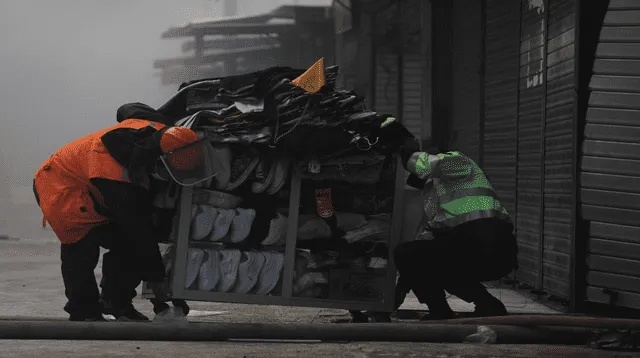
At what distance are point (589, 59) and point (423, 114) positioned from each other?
5.90 metres

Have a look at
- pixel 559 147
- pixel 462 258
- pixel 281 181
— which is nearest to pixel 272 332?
pixel 281 181

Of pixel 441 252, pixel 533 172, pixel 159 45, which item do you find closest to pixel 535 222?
pixel 533 172

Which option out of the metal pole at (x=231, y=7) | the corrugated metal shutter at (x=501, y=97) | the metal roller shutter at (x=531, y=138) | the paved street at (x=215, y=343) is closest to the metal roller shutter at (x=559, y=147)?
the metal roller shutter at (x=531, y=138)

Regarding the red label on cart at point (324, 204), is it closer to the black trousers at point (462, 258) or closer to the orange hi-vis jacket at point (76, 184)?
the black trousers at point (462, 258)

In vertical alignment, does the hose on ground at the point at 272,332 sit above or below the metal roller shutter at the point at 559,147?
below

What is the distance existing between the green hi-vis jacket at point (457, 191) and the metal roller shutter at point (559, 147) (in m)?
1.45

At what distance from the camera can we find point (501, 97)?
11.1m

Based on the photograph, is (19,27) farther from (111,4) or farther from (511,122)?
(511,122)

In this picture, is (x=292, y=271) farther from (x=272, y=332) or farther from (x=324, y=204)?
(x=272, y=332)

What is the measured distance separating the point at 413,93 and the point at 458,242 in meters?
8.26

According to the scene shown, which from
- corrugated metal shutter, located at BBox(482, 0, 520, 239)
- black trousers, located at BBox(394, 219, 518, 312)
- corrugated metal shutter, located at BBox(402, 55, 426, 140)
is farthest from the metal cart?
corrugated metal shutter, located at BBox(402, 55, 426, 140)

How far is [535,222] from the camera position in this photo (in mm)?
9594

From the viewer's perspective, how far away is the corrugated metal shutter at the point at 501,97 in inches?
420

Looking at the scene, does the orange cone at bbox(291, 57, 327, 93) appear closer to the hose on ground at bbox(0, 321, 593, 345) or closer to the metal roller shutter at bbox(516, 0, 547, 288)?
the hose on ground at bbox(0, 321, 593, 345)
